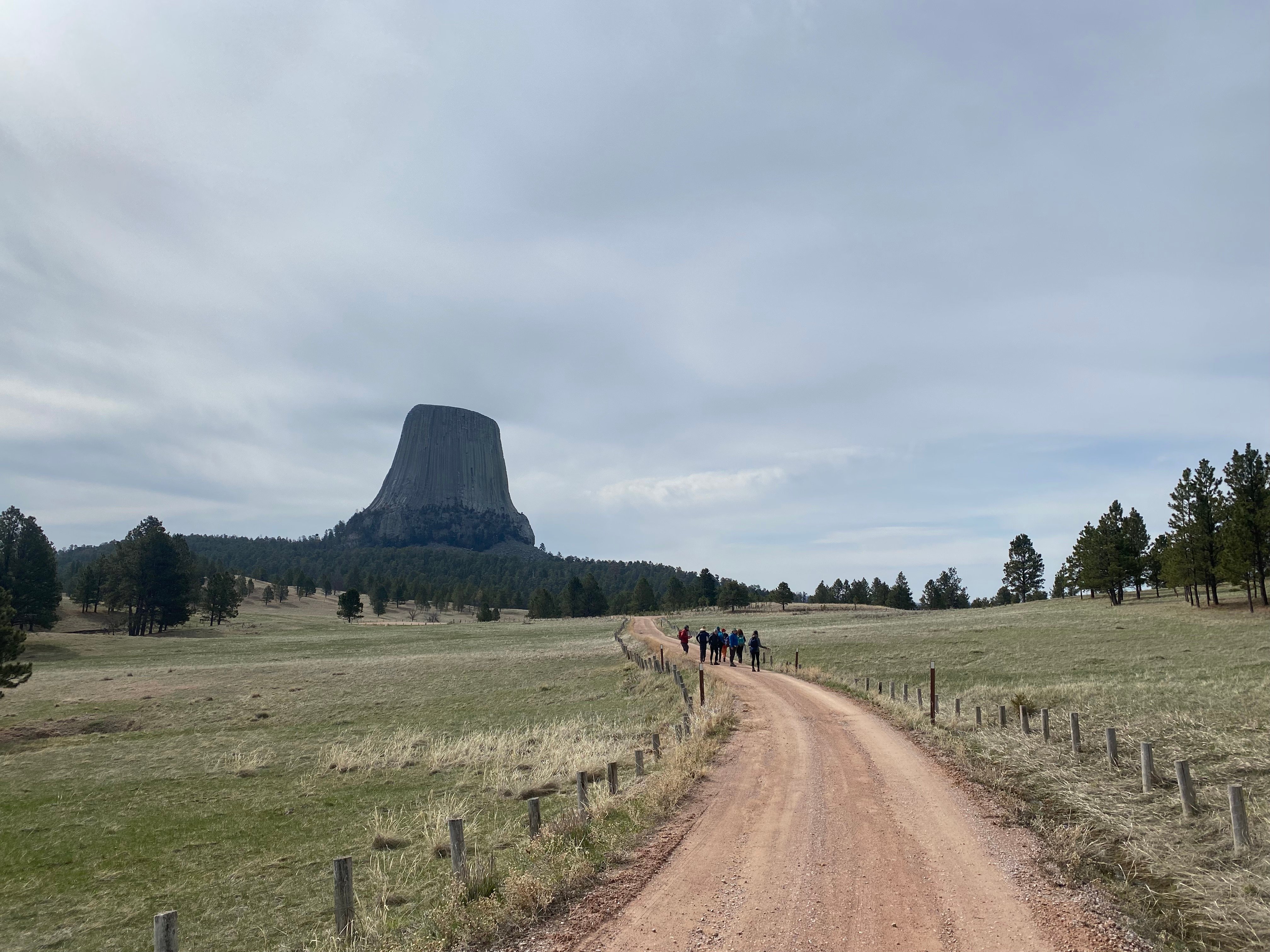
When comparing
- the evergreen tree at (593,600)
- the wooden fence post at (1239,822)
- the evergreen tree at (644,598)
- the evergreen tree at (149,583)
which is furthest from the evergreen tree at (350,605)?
the wooden fence post at (1239,822)

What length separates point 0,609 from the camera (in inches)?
1366

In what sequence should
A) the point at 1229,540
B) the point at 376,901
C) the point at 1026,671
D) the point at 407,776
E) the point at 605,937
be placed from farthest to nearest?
the point at 1229,540 → the point at 1026,671 → the point at 407,776 → the point at 376,901 → the point at 605,937

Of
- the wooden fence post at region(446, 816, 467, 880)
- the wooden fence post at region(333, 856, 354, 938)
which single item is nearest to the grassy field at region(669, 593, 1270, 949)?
the wooden fence post at region(446, 816, 467, 880)

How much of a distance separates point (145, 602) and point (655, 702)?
8066 cm

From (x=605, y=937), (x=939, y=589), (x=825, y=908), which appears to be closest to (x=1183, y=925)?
(x=825, y=908)

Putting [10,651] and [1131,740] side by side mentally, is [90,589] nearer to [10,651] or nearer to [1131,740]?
[10,651]

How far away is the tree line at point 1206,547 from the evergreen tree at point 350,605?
336ft

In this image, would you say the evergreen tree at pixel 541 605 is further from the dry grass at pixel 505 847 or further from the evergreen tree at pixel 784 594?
the dry grass at pixel 505 847

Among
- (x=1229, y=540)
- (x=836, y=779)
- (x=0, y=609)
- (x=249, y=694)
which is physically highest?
(x=1229, y=540)

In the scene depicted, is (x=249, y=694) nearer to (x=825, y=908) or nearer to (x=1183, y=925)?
(x=825, y=908)

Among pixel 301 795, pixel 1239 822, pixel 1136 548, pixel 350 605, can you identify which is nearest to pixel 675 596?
pixel 350 605

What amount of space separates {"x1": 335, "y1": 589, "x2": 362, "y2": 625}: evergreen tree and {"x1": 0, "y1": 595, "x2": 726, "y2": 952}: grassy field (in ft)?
205

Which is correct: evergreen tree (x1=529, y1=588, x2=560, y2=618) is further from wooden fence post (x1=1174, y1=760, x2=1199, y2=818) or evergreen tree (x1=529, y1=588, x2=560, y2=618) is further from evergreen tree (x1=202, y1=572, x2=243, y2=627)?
wooden fence post (x1=1174, y1=760, x2=1199, y2=818)

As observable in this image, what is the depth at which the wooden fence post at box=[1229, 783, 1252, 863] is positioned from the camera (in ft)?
30.1
